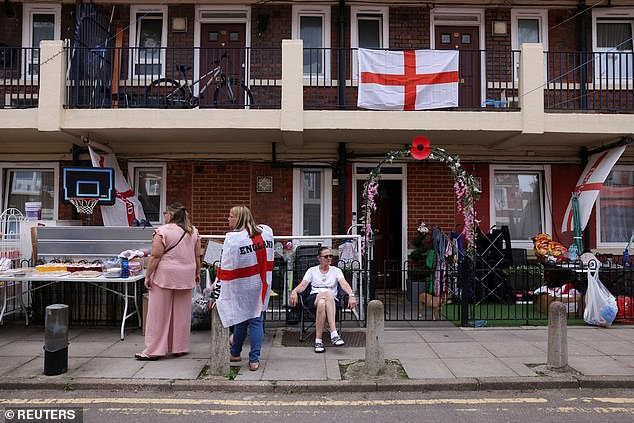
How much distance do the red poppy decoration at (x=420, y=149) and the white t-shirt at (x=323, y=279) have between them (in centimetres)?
285

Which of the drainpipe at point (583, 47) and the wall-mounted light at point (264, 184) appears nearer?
the drainpipe at point (583, 47)

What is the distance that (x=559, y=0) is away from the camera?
10242 mm

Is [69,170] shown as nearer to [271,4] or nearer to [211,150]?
[211,150]

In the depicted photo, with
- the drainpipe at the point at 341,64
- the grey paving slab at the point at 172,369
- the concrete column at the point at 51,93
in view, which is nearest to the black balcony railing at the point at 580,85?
the drainpipe at the point at 341,64

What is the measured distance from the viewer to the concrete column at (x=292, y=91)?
28.0 ft

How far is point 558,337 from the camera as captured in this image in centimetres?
545

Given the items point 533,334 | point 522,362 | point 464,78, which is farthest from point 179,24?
point 522,362

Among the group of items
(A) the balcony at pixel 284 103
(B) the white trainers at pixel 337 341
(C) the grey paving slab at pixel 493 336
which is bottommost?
(C) the grey paving slab at pixel 493 336

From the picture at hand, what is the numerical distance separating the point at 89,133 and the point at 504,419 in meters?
8.22

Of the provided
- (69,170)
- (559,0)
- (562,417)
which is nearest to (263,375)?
(562,417)

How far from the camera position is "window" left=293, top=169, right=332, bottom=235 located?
33.6 feet

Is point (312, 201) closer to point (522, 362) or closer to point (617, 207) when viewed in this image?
point (522, 362)

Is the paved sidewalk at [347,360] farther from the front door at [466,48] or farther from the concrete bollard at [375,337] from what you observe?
the front door at [466,48]

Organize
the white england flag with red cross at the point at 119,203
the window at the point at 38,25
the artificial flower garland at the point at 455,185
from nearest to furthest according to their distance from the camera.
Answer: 1. the artificial flower garland at the point at 455,185
2. the white england flag with red cross at the point at 119,203
3. the window at the point at 38,25
